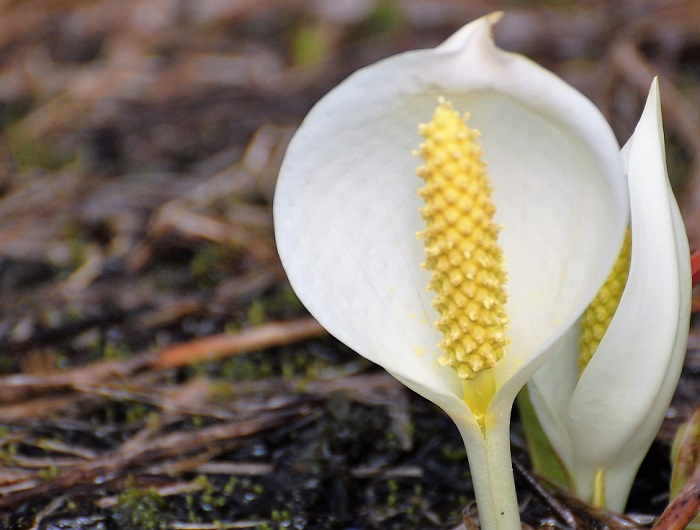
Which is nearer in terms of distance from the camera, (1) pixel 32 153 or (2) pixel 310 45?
(1) pixel 32 153

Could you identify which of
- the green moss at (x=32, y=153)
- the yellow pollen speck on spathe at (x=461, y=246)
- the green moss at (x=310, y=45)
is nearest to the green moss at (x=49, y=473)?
the yellow pollen speck on spathe at (x=461, y=246)

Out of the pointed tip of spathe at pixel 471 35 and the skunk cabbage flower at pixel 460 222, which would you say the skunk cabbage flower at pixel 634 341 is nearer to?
the skunk cabbage flower at pixel 460 222

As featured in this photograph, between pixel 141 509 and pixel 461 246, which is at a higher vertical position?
pixel 461 246

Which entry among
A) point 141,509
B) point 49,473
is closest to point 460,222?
point 141,509

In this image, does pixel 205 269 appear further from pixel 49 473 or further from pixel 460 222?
pixel 460 222

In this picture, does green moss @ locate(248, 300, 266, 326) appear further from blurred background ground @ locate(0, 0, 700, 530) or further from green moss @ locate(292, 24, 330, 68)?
green moss @ locate(292, 24, 330, 68)
